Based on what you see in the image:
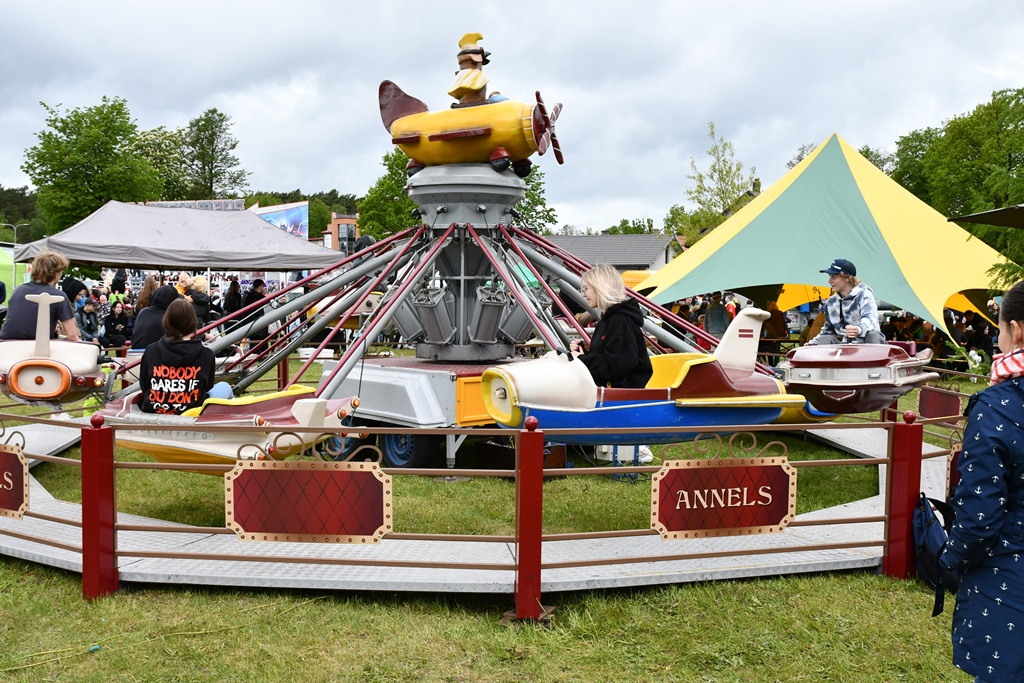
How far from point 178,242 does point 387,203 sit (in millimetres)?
25271

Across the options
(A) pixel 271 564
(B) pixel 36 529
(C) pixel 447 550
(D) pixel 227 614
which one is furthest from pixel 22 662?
(C) pixel 447 550

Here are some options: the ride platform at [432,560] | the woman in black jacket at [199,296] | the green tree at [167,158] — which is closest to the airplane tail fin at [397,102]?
the woman in black jacket at [199,296]

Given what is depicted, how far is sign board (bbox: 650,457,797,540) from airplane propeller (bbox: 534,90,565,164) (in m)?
3.85

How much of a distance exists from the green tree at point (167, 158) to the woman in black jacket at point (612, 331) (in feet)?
192

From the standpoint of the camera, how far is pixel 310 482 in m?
3.90

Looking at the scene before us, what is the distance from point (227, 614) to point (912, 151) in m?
60.3

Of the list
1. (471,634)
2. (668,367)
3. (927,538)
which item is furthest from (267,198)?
(927,538)

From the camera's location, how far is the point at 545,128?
7.06 metres

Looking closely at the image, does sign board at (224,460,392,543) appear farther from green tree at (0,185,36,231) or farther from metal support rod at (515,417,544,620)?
green tree at (0,185,36,231)

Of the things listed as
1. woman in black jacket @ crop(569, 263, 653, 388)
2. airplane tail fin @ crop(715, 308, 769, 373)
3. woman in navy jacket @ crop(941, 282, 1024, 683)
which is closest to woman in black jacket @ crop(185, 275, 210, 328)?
woman in black jacket @ crop(569, 263, 653, 388)

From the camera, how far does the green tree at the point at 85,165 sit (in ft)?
93.3

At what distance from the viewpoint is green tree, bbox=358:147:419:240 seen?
122 ft

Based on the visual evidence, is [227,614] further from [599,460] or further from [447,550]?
[599,460]

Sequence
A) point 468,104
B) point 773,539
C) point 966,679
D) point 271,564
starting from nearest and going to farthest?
point 966,679, point 271,564, point 773,539, point 468,104
